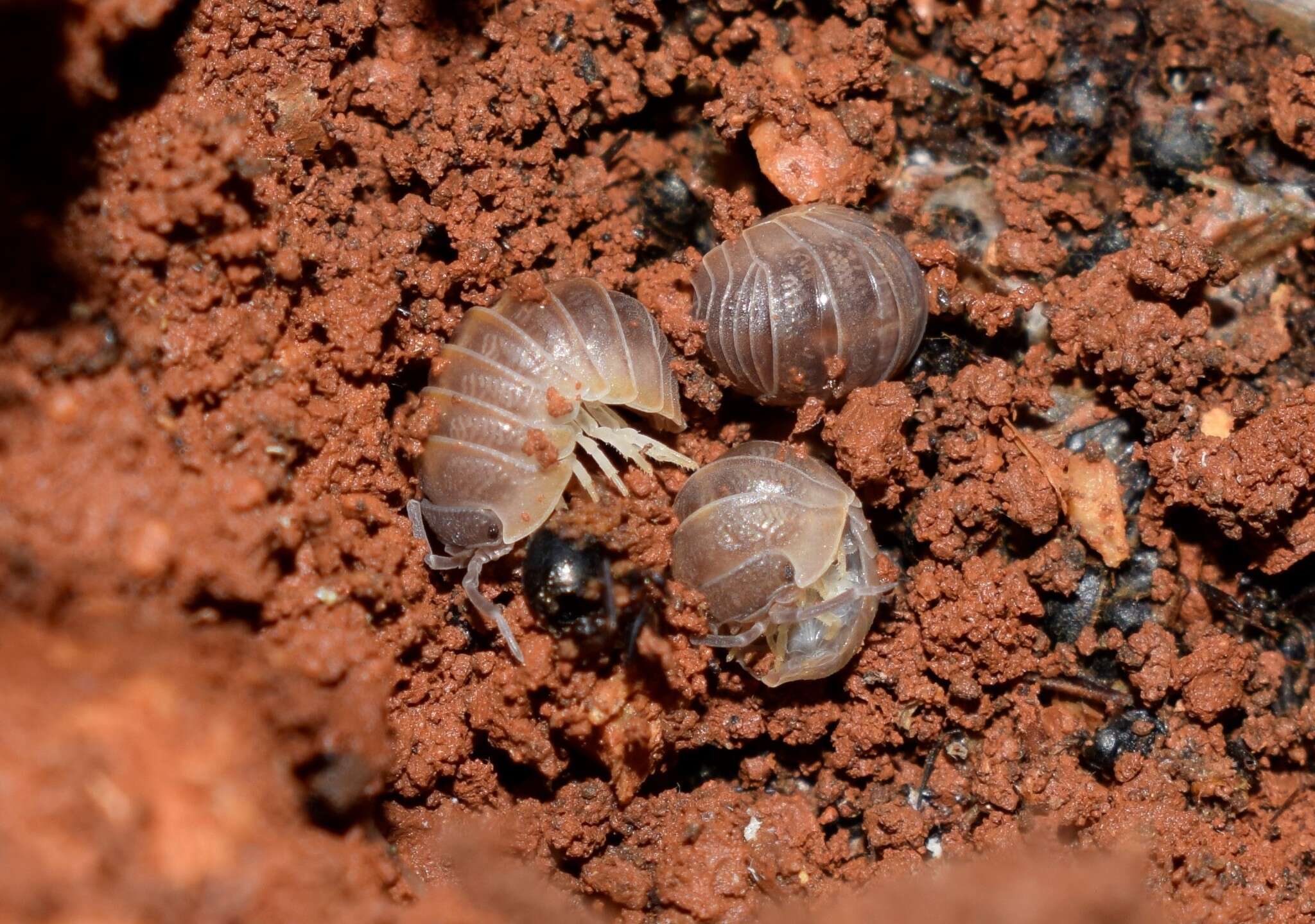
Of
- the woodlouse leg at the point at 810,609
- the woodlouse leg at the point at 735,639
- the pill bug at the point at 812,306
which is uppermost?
the pill bug at the point at 812,306

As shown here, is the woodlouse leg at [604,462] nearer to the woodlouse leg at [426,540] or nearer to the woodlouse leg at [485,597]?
the woodlouse leg at [485,597]

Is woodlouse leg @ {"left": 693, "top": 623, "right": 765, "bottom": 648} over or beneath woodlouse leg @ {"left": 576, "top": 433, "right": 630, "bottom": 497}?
beneath

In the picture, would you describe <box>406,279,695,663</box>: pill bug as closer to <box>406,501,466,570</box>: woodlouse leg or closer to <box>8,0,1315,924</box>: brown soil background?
<box>406,501,466,570</box>: woodlouse leg

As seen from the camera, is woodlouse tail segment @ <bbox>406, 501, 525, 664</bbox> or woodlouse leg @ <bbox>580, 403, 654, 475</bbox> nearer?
woodlouse tail segment @ <bbox>406, 501, 525, 664</bbox>

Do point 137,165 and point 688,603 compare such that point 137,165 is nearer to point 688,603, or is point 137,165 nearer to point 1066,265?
point 688,603

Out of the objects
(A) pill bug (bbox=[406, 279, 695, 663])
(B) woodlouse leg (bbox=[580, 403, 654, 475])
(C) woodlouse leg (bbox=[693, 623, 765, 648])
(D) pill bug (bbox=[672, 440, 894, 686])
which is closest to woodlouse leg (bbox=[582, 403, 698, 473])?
(B) woodlouse leg (bbox=[580, 403, 654, 475])

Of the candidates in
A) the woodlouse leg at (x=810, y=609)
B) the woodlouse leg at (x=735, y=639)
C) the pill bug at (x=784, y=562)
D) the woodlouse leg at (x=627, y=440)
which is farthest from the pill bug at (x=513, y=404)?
the woodlouse leg at (x=810, y=609)
